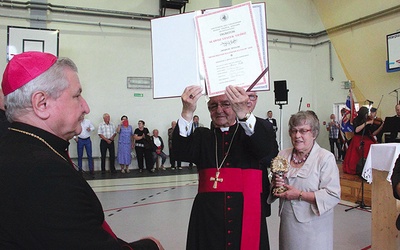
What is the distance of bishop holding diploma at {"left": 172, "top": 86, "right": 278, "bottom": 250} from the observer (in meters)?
1.73

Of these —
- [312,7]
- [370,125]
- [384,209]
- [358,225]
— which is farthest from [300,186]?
[312,7]

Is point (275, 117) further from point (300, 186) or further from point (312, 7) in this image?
point (300, 186)

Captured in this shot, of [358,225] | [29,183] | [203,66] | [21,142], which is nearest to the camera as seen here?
[29,183]

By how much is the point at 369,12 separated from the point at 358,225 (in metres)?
10.3

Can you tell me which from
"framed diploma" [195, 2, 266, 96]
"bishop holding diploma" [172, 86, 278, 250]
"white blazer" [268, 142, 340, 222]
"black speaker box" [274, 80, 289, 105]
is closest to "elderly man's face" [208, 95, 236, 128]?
"bishop holding diploma" [172, 86, 278, 250]

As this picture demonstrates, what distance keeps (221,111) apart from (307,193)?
817 mm

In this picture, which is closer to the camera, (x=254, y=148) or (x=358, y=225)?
(x=254, y=148)

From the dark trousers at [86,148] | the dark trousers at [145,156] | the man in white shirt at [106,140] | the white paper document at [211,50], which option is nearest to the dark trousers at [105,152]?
the man in white shirt at [106,140]

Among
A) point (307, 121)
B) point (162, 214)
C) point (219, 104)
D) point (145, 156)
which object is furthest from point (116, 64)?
point (219, 104)

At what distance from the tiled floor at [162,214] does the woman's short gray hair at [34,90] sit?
3.21 metres

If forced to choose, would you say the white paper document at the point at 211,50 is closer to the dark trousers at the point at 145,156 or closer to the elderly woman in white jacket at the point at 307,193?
the elderly woman in white jacket at the point at 307,193

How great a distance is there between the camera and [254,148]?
66.6 inches

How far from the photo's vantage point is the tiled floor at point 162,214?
4.16 m

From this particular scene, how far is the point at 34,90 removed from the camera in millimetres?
1032
